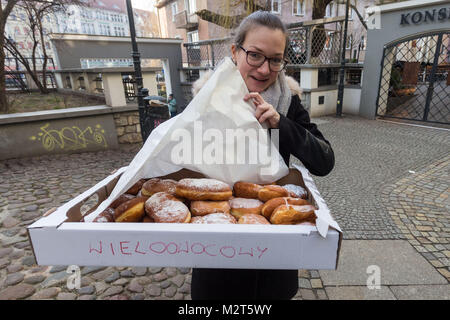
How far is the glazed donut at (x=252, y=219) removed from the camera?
42.1 inches

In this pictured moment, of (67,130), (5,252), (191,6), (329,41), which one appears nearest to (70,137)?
(67,130)

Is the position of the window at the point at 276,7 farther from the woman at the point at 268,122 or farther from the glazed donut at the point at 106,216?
the glazed donut at the point at 106,216

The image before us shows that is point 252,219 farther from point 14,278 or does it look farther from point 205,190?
point 14,278

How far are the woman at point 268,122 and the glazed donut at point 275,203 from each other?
33 centimetres

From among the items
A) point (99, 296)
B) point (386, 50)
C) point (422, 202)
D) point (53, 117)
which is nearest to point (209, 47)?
point (386, 50)

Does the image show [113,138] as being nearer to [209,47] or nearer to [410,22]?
[209,47]

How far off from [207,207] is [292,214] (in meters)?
0.37

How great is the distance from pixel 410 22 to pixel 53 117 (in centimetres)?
1108

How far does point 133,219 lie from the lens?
1.14 meters

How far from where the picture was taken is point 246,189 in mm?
1282

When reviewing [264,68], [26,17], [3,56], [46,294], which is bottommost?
[46,294]

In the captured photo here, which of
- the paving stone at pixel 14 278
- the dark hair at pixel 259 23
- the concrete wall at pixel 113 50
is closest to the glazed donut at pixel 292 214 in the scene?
the dark hair at pixel 259 23

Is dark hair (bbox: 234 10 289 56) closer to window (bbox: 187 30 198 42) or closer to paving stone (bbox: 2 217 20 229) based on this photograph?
paving stone (bbox: 2 217 20 229)

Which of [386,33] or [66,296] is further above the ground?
[386,33]
